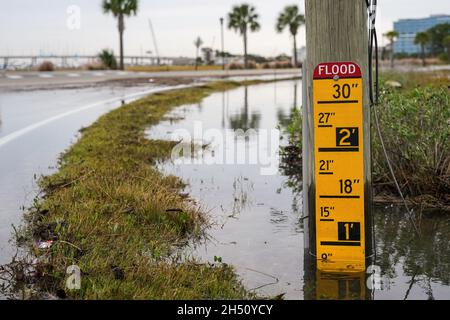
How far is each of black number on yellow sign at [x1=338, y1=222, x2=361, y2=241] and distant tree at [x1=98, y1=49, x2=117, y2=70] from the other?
55133 millimetres

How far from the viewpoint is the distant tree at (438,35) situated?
11125 cm

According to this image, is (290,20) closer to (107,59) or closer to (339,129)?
(107,59)

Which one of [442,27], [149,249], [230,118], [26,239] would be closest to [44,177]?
[26,239]

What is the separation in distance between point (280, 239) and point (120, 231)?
1.23 meters

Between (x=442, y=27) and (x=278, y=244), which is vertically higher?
(x=442, y=27)

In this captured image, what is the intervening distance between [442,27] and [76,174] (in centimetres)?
11294

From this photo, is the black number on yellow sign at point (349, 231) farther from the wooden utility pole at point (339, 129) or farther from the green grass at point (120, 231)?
the green grass at point (120, 231)

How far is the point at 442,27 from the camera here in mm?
111250

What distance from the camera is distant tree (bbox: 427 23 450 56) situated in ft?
365

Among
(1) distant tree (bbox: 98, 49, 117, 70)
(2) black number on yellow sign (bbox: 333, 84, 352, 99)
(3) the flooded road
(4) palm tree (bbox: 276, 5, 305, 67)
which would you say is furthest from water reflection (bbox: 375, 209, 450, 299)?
(4) palm tree (bbox: 276, 5, 305, 67)

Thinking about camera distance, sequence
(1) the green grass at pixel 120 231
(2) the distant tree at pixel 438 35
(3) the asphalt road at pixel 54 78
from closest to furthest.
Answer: (1) the green grass at pixel 120 231, (3) the asphalt road at pixel 54 78, (2) the distant tree at pixel 438 35

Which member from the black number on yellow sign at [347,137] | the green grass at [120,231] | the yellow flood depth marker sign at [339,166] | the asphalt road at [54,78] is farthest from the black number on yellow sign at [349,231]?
the asphalt road at [54,78]

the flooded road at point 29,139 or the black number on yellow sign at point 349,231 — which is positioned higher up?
the flooded road at point 29,139
